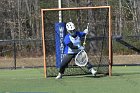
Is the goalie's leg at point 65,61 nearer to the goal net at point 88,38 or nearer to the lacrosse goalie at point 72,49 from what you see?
the lacrosse goalie at point 72,49

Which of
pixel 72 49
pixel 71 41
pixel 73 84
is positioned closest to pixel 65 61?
pixel 72 49

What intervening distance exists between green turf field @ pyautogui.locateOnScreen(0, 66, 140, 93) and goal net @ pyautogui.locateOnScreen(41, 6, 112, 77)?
0.64 m

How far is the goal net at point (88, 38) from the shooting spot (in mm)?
14875

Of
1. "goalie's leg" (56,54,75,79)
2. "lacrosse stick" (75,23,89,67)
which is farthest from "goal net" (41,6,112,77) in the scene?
"lacrosse stick" (75,23,89,67)

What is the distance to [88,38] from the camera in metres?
17.3

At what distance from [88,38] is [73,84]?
4.74 m

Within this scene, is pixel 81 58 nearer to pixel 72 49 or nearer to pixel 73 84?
pixel 72 49

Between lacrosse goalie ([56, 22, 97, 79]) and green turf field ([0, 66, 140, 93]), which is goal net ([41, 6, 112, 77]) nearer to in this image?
green turf field ([0, 66, 140, 93])

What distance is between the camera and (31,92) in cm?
1148

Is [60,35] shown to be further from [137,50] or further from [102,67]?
[137,50]

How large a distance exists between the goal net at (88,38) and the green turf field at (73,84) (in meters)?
0.64

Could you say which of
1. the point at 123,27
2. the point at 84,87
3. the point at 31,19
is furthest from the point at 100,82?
the point at 31,19

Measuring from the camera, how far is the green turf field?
38.4 feet

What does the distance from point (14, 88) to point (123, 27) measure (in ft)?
45.4
